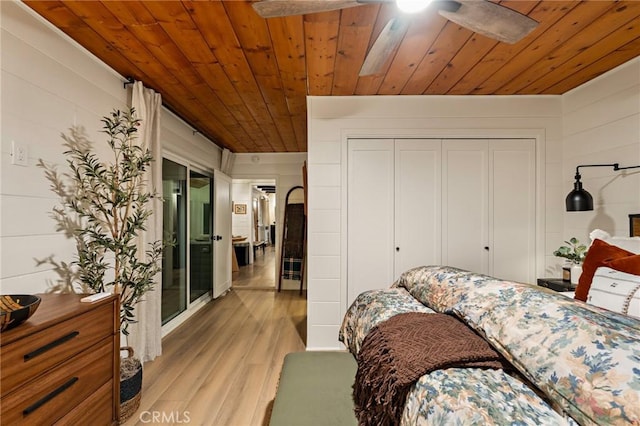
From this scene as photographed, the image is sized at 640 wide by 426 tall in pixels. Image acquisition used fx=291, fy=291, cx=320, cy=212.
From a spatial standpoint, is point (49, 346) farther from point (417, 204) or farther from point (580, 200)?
point (580, 200)

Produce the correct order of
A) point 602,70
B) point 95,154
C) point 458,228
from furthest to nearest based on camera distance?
point 458,228 → point 602,70 → point 95,154

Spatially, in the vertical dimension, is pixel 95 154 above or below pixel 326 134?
below

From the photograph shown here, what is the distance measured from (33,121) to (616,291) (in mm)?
3322

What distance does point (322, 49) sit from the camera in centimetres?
205

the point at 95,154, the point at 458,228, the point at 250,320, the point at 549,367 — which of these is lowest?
the point at 250,320

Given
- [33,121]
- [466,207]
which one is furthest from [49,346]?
[466,207]

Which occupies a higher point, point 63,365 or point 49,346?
point 49,346

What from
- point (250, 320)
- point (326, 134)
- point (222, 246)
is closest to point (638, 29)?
point (326, 134)

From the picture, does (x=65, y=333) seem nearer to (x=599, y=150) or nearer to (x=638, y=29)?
(x=638, y=29)

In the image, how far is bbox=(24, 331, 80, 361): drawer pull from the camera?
3.84ft

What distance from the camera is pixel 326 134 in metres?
2.89

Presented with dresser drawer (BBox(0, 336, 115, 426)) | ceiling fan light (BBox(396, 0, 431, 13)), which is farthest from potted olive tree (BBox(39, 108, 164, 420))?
ceiling fan light (BBox(396, 0, 431, 13))

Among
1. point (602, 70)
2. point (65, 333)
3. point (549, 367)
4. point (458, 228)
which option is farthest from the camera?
point (458, 228)

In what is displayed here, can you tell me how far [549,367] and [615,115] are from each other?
2.74 m
